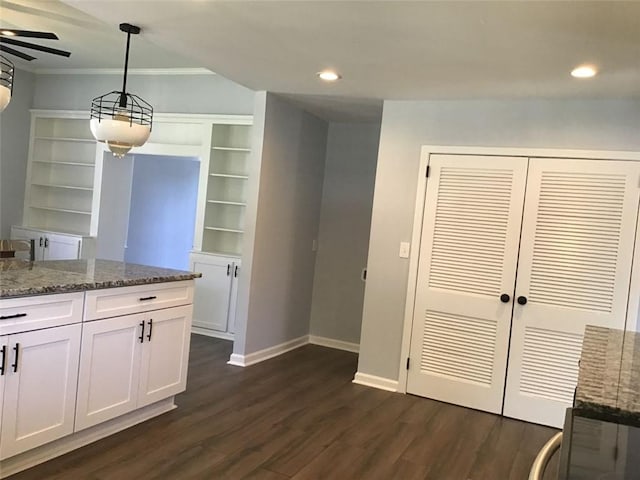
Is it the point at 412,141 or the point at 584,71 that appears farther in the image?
the point at 412,141

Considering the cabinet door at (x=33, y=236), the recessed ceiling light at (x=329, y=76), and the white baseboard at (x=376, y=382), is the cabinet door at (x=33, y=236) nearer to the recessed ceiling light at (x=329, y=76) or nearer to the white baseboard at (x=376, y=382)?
the white baseboard at (x=376, y=382)

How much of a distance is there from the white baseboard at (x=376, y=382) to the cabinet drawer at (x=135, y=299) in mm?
1714

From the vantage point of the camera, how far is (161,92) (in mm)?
5848

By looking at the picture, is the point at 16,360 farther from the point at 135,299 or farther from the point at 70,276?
the point at 135,299

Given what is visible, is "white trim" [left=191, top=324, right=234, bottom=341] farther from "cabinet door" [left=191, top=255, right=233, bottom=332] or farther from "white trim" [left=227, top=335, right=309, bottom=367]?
"white trim" [left=227, top=335, right=309, bottom=367]

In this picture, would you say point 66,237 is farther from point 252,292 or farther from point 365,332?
point 365,332

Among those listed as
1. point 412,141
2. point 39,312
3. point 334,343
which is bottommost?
point 334,343

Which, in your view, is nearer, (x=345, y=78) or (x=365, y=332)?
(x=345, y=78)

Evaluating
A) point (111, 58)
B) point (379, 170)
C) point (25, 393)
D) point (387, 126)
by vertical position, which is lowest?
point (25, 393)

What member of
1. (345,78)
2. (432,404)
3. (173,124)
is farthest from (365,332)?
(173,124)

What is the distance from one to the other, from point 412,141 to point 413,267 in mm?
994


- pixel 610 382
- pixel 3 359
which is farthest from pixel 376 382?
pixel 610 382

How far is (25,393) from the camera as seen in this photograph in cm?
249

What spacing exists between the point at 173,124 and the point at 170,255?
2.39 metres
